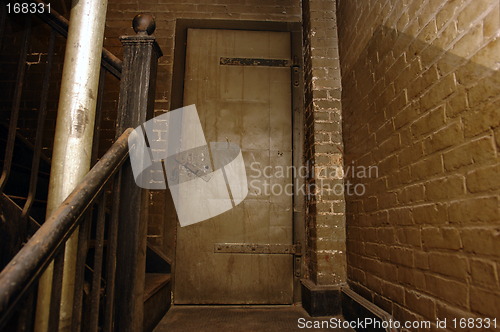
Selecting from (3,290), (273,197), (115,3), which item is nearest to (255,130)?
(273,197)

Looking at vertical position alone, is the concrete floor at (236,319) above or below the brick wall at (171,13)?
below

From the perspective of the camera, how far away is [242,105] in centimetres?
291

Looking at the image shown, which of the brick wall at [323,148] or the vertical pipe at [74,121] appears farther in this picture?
the brick wall at [323,148]

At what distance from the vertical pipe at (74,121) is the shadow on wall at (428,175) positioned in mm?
1485

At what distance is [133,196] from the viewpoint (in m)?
1.49

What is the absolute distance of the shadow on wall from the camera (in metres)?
1.05

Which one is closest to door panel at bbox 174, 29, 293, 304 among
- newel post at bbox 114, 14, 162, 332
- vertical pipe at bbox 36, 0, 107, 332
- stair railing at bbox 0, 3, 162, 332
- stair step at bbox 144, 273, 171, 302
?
stair step at bbox 144, 273, 171, 302

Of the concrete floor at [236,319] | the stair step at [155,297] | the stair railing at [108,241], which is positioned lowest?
the concrete floor at [236,319]

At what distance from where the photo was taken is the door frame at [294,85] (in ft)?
8.80

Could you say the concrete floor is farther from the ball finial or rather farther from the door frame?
the ball finial

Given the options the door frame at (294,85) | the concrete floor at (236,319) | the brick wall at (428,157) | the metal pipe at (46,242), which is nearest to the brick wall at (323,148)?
the door frame at (294,85)

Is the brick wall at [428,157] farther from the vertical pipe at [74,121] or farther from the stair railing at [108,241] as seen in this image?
the vertical pipe at [74,121]

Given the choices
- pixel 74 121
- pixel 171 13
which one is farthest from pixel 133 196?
pixel 171 13

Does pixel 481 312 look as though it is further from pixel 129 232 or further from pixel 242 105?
pixel 242 105
